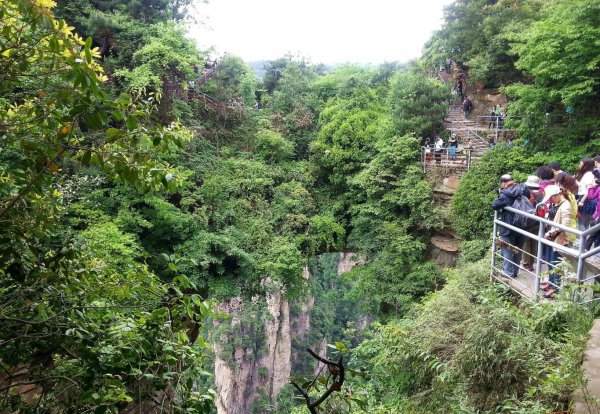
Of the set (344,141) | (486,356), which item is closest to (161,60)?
(344,141)

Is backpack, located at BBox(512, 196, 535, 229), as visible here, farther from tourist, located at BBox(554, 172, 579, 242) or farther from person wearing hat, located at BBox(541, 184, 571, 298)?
tourist, located at BBox(554, 172, 579, 242)

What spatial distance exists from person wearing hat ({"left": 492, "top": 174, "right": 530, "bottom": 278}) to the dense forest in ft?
1.09

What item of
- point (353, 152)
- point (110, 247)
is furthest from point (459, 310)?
point (353, 152)

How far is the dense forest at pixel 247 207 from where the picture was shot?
180 cm

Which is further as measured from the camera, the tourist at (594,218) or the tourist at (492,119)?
the tourist at (492,119)

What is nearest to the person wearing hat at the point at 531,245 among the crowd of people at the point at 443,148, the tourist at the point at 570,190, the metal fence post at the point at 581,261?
the tourist at the point at 570,190

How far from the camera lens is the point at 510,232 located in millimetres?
4695

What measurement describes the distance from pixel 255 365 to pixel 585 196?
69.4 ft

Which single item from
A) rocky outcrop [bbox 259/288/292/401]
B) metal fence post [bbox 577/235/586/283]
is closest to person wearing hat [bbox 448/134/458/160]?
metal fence post [bbox 577/235/586/283]

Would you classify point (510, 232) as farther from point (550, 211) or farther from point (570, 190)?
point (570, 190)

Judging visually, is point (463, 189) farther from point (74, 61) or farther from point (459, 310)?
point (74, 61)

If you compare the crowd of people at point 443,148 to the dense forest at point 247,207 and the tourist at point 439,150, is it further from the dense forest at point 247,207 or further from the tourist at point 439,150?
the dense forest at point 247,207

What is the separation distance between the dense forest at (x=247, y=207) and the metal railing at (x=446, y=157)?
0.35 metres

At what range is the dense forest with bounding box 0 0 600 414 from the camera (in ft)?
5.89
